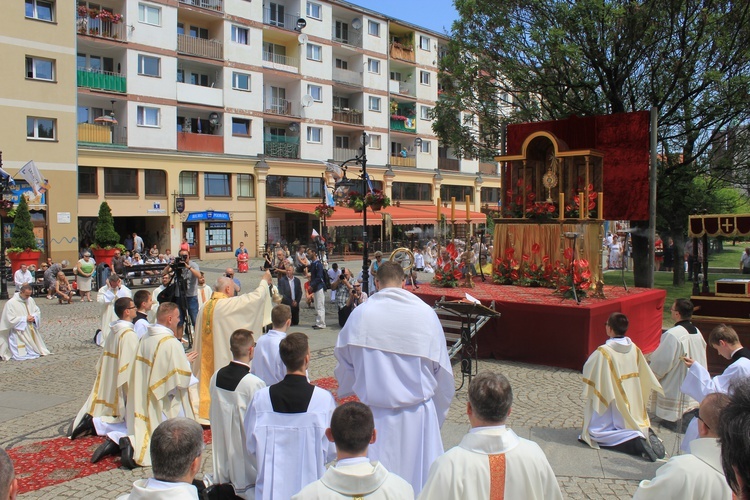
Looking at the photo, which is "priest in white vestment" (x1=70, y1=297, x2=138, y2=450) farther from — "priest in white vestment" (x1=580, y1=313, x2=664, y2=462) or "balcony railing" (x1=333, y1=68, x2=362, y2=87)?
"balcony railing" (x1=333, y1=68, x2=362, y2=87)

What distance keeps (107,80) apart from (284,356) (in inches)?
1269

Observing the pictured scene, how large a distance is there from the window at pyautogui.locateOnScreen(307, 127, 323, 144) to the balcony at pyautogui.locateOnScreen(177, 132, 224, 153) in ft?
21.9

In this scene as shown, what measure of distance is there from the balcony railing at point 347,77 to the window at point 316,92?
1.63 meters

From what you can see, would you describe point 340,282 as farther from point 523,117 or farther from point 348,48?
point 348,48

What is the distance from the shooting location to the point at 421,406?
4.50 m

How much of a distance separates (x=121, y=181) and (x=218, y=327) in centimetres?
2821

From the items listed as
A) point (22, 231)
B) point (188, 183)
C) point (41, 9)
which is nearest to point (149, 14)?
point (41, 9)

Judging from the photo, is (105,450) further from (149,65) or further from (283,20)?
(283,20)

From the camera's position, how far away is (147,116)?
111 ft

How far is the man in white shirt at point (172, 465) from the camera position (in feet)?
9.64

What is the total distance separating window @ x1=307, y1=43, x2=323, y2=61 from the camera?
4138 cm

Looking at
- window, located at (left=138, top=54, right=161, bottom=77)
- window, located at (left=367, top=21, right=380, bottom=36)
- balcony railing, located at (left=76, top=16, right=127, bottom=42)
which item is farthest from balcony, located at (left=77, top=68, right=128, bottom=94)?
window, located at (left=367, top=21, right=380, bottom=36)

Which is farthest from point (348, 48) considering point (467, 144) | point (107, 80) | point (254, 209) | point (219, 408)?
point (219, 408)

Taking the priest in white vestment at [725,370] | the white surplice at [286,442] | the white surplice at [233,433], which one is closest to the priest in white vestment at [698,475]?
the white surplice at [286,442]
